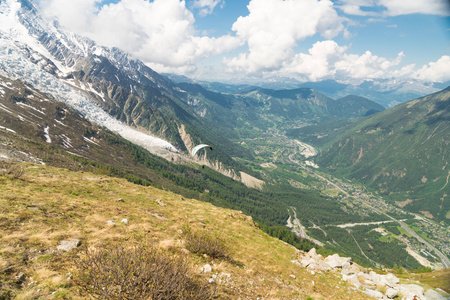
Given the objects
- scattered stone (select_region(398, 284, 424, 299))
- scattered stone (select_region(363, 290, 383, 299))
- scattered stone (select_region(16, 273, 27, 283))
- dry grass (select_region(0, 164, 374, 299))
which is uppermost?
scattered stone (select_region(398, 284, 424, 299))

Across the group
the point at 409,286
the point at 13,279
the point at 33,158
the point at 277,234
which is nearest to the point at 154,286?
the point at 13,279

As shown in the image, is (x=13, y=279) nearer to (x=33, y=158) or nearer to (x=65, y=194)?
(x=65, y=194)

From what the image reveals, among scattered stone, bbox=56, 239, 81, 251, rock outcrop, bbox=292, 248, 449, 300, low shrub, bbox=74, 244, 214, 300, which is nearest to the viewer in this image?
low shrub, bbox=74, 244, 214, 300

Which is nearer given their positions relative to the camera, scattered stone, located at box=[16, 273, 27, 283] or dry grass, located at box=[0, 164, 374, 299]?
scattered stone, located at box=[16, 273, 27, 283]

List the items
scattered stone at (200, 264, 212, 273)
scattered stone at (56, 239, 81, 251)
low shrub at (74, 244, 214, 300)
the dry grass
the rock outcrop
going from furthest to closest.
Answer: the rock outcrop < scattered stone at (200, 264, 212, 273) < scattered stone at (56, 239, 81, 251) < the dry grass < low shrub at (74, 244, 214, 300)

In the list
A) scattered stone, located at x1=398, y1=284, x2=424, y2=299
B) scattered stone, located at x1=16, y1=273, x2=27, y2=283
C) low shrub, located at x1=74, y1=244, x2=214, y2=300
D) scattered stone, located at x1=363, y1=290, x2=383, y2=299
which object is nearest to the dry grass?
scattered stone, located at x1=16, y1=273, x2=27, y2=283

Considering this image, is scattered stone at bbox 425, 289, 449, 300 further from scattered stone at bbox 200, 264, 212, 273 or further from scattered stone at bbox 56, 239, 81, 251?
scattered stone at bbox 56, 239, 81, 251

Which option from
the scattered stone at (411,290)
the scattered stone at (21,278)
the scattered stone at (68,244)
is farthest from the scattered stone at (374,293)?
the scattered stone at (21,278)
